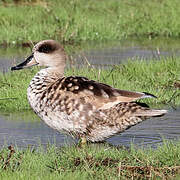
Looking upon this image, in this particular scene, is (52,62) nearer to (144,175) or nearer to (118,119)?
(118,119)

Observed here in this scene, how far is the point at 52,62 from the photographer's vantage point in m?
7.07

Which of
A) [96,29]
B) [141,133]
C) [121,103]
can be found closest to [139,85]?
[141,133]

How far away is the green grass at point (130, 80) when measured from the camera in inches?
330

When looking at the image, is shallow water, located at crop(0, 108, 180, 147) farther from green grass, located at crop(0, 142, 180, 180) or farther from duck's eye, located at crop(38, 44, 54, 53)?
duck's eye, located at crop(38, 44, 54, 53)

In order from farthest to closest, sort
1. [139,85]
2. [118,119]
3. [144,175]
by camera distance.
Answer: [139,85]
[118,119]
[144,175]

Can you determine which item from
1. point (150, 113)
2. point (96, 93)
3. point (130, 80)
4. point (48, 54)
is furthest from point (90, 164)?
point (130, 80)

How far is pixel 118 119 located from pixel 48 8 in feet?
30.6

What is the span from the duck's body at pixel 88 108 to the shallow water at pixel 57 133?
21cm

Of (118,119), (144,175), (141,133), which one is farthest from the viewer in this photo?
(141,133)

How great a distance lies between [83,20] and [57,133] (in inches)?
292

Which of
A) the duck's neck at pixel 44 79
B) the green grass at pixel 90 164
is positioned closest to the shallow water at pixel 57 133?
the duck's neck at pixel 44 79

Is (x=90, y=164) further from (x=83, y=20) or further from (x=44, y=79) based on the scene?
(x=83, y=20)

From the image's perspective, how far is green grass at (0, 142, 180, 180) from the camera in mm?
4938

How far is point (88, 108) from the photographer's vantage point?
20.9 feet
